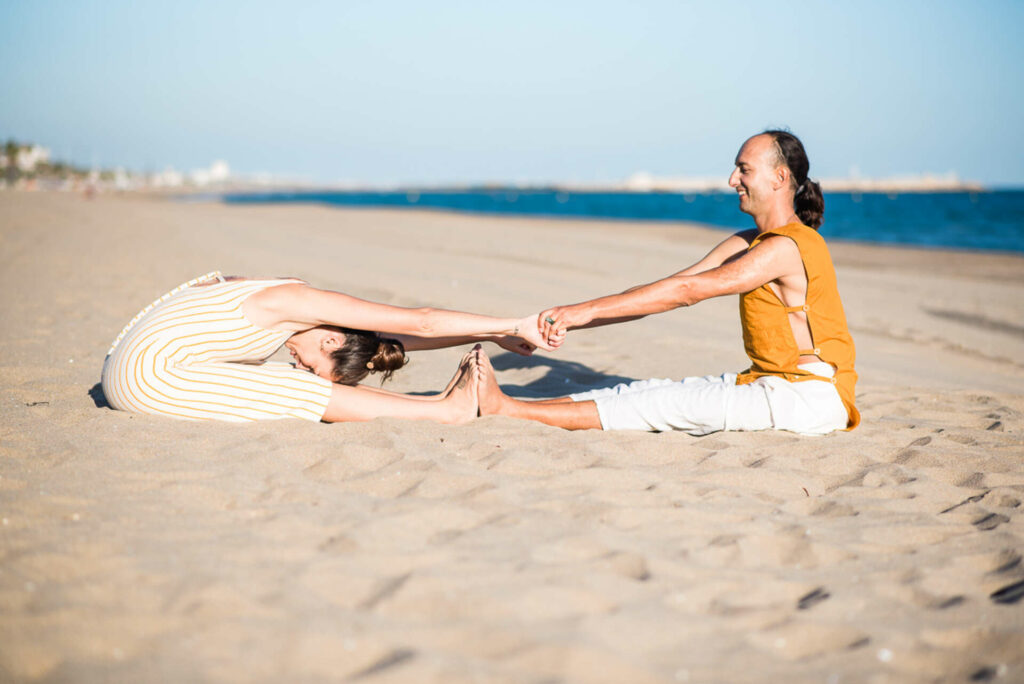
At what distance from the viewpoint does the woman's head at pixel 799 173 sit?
3.94m

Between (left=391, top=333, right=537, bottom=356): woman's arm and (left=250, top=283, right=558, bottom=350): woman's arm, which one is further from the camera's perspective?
(left=391, top=333, right=537, bottom=356): woman's arm

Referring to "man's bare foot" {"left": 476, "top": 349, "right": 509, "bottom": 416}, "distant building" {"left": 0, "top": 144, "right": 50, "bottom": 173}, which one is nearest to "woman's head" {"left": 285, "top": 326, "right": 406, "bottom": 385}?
"man's bare foot" {"left": 476, "top": 349, "right": 509, "bottom": 416}

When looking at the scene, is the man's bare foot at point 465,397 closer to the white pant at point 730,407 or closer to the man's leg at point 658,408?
the man's leg at point 658,408

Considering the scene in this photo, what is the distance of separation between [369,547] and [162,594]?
635 mm

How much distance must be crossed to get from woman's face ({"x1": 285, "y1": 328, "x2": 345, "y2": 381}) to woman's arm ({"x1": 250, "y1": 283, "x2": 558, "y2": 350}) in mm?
54

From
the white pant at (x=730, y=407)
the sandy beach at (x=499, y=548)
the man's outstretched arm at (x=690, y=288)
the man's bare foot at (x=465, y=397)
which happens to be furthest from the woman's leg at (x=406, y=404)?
the white pant at (x=730, y=407)

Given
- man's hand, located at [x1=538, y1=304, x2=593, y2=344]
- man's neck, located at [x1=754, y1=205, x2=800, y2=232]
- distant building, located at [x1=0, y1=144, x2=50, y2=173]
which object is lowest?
man's hand, located at [x1=538, y1=304, x2=593, y2=344]

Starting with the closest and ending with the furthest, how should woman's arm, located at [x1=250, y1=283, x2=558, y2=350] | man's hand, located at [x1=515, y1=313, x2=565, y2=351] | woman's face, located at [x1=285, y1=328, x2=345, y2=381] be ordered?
woman's arm, located at [x1=250, y1=283, x2=558, y2=350], woman's face, located at [x1=285, y1=328, x2=345, y2=381], man's hand, located at [x1=515, y1=313, x2=565, y2=351]

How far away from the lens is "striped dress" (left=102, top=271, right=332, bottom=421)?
3.71m

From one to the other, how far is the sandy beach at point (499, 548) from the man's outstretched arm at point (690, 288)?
66 cm

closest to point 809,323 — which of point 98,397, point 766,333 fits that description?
point 766,333

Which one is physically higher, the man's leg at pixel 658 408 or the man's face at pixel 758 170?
the man's face at pixel 758 170

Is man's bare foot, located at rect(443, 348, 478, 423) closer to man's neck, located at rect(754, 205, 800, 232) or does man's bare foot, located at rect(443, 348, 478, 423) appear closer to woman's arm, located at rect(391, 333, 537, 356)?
woman's arm, located at rect(391, 333, 537, 356)

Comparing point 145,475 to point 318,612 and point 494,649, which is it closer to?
point 318,612
